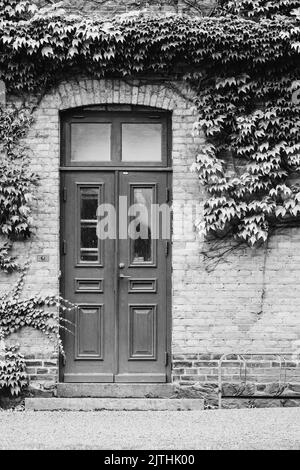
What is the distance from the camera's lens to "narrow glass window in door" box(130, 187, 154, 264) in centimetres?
955

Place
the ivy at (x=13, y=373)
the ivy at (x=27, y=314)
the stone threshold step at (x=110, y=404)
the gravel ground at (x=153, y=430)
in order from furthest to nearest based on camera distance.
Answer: the ivy at (x=27, y=314) → the ivy at (x=13, y=373) → the stone threshold step at (x=110, y=404) → the gravel ground at (x=153, y=430)

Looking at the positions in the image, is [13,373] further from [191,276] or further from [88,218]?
[191,276]

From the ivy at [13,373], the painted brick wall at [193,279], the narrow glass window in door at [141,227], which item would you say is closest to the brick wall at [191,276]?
the painted brick wall at [193,279]

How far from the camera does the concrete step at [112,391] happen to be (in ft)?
30.4

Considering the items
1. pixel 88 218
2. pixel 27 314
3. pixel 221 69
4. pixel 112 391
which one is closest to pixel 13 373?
pixel 27 314

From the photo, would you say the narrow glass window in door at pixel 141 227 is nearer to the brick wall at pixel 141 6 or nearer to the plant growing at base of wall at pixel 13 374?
the plant growing at base of wall at pixel 13 374

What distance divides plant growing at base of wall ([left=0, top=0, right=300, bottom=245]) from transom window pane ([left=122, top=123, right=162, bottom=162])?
1.91ft

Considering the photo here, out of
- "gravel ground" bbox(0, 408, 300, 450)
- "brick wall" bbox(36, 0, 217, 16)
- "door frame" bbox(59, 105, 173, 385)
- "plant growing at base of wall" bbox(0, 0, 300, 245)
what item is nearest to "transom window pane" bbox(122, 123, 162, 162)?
"door frame" bbox(59, 105, 173, 385)

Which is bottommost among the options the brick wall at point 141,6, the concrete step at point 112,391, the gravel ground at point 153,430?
the gravel ground at point 153,430

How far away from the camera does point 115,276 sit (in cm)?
948

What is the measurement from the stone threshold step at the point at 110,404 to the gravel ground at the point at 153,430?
228mm

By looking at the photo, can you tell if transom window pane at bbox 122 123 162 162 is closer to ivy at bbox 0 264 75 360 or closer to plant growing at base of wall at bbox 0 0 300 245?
plant growing at base of wall at bbox 0 0 300 245

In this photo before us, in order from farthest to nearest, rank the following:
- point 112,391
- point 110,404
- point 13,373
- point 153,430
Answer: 1. point 112,391
2. point 13,373
3. point 110,404
4. point 153,430

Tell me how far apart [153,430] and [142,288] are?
2.08 m
